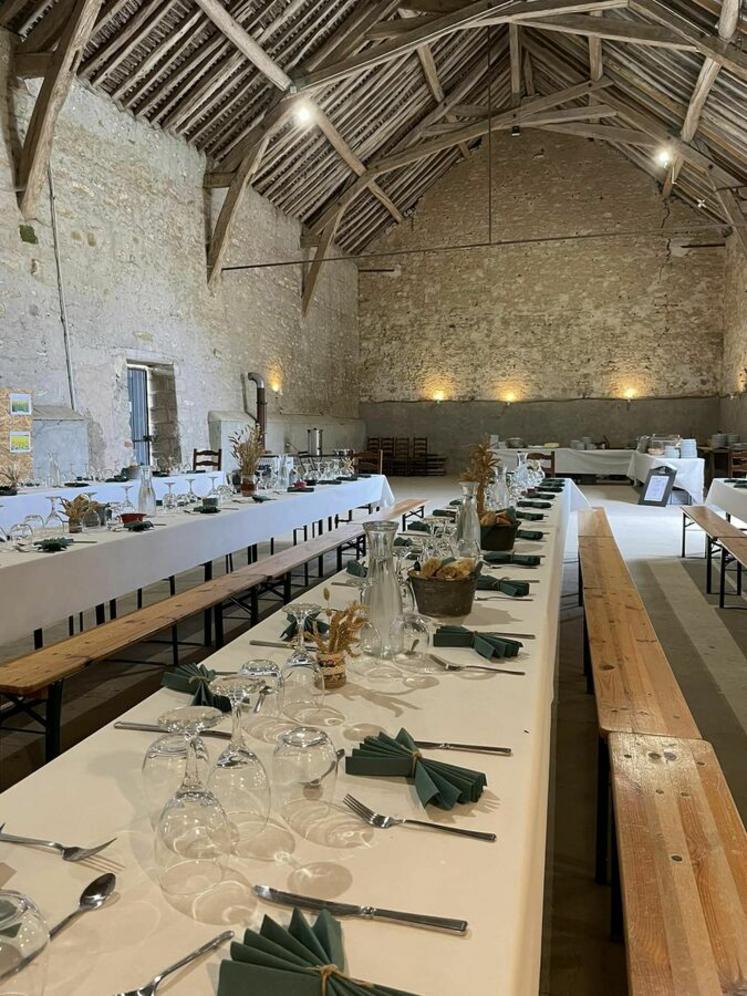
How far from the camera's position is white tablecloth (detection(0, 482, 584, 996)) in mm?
778

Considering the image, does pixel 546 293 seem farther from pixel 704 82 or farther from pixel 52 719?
pixel 52 719

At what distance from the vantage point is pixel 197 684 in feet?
5.14

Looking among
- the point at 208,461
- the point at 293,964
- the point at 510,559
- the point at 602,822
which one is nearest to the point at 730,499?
the point at 510,559

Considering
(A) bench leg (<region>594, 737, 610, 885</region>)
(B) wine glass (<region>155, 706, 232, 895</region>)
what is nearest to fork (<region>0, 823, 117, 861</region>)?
(B) wine glass (<region>155, 706, 232, 895</region>)

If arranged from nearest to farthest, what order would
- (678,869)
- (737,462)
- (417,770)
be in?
1. (417,770)
2. (678,869)
3. (737,462)

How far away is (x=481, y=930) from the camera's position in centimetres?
83

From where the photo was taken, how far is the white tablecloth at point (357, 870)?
0.78 m

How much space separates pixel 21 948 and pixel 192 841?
0.90 ft

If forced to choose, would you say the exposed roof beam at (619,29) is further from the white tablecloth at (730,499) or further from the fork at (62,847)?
the fork at (62,847)

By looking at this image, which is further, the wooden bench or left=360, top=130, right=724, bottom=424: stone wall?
left=360, top=130, right=724, bottom=424: stone wall

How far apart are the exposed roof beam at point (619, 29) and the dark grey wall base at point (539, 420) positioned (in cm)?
874

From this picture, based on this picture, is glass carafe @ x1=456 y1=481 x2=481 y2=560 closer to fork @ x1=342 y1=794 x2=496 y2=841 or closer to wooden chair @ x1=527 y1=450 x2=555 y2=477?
fork @ x1=342 y1=794 x2=496 y2=841

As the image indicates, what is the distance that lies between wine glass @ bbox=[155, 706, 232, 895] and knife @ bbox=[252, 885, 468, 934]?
0.24ft

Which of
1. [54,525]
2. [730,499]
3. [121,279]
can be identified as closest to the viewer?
[54,525]
